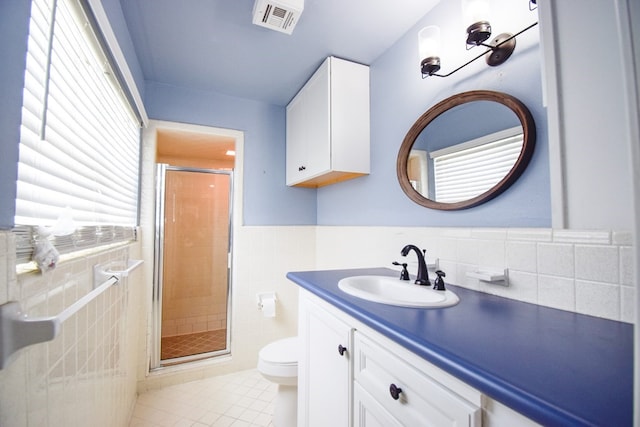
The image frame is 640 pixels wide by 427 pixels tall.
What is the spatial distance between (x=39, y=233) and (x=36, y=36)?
1.54 feet

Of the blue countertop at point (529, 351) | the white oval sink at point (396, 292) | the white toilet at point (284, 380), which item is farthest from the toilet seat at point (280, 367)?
the blue countertop at point (529, 351)

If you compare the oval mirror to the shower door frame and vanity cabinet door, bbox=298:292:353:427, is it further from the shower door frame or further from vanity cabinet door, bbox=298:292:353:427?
the shower door frame

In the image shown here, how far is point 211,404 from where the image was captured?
71.7 inches

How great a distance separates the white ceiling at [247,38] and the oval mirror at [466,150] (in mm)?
621

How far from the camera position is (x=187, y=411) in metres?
1.75

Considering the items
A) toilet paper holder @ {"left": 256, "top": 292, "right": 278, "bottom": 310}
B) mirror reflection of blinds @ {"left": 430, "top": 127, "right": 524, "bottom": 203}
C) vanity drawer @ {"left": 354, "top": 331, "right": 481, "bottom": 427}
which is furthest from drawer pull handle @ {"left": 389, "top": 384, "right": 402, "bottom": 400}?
toilet paper holder @ {"left": 256, "top": 292, "right": 278, "bottom": 310}

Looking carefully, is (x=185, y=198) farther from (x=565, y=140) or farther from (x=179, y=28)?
(x=565, y=140)

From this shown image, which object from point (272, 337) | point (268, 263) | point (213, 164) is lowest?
point (272, 337)

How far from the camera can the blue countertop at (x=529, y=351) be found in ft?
1.37

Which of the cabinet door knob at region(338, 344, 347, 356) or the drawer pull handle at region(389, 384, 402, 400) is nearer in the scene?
the drawer pull handle at region(389, 384, 402, 400)

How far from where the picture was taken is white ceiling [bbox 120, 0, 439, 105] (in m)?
1.40

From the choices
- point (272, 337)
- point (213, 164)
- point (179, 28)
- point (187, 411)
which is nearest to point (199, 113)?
point (179, 28)

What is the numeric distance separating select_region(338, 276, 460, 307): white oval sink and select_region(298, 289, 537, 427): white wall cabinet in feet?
0.37

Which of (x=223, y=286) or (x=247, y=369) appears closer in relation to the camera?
(x=247, y=369)
